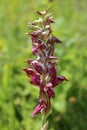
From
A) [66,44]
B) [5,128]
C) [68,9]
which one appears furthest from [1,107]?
[68,9]

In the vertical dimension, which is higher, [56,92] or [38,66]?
[38,66]

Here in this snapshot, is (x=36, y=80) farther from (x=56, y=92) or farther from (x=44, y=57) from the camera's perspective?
(x=56, y=92)

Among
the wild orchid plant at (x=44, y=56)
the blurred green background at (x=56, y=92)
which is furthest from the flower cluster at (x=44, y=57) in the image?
the blurred green background at (x=56, y=92)

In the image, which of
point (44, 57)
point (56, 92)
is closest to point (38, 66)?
point (44, 57)

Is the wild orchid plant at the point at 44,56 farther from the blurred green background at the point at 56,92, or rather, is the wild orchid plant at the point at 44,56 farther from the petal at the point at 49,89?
the blurred green background at the point at 56,92

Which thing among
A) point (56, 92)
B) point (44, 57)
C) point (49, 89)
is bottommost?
point (56, 92)

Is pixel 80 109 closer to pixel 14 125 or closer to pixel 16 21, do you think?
pixel 14 125

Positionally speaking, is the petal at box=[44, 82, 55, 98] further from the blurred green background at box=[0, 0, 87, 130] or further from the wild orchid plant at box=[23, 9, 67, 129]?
the blurred green background at box=[0, 0, 87, 130]

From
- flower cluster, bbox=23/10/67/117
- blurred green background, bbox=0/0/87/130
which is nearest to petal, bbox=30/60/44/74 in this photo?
flower cluster, bbox=23/10/67/117
